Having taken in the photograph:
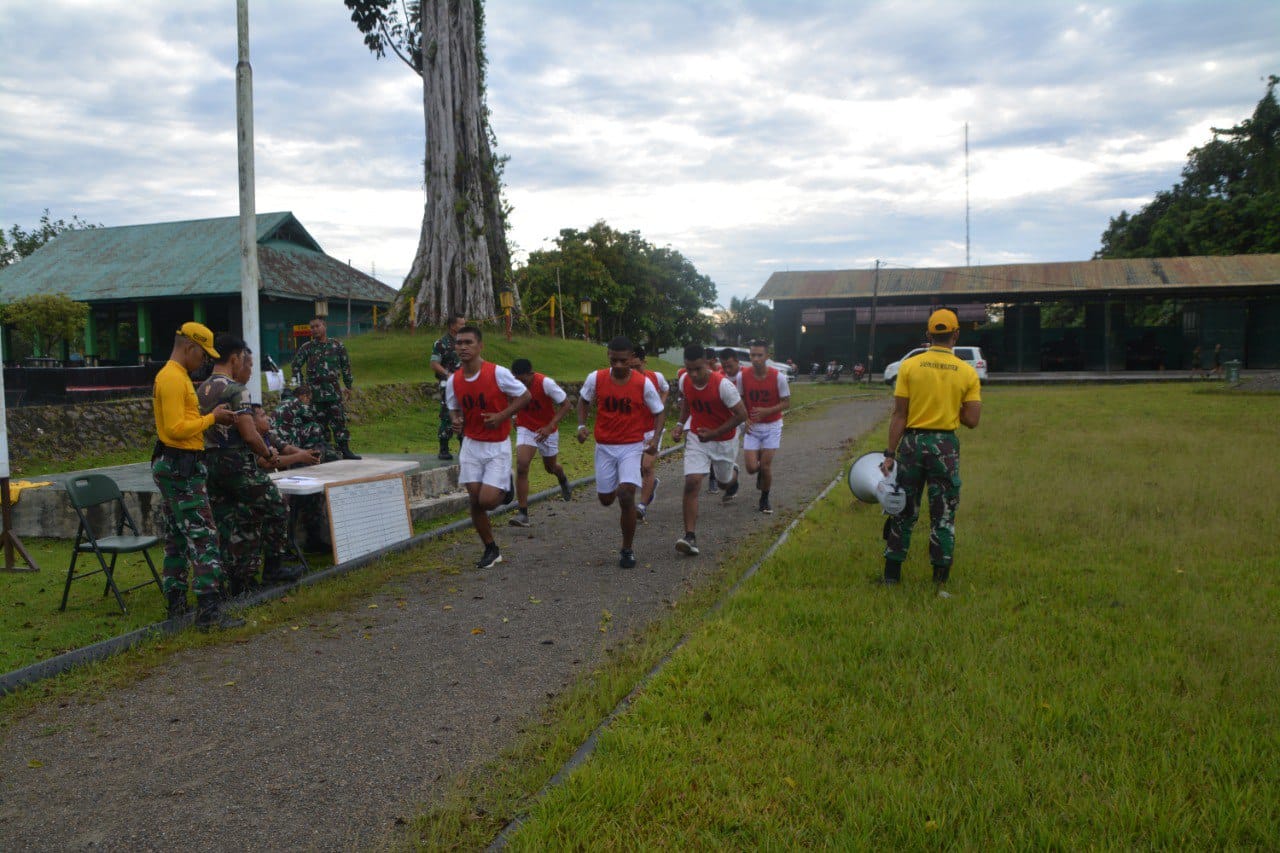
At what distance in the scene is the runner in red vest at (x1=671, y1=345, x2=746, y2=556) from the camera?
830cm

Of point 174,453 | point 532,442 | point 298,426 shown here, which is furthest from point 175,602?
point 532,442

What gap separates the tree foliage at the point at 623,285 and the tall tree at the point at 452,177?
1820 cm

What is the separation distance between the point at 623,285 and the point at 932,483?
49.9 m

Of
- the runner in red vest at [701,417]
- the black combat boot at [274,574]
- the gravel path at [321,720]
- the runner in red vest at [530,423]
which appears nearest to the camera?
the gravel path at [321,720]

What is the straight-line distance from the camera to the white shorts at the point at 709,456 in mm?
8570

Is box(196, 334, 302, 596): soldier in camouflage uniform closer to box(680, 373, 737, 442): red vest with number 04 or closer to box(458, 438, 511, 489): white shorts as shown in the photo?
box(458, 438, 511, 489): white shorts

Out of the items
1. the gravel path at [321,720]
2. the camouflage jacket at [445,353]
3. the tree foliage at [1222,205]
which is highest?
the tree foliage at [1222,205]

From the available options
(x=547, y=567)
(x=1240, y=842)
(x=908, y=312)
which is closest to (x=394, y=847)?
(x=1240, y=842)

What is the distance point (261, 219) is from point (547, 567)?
29353mm

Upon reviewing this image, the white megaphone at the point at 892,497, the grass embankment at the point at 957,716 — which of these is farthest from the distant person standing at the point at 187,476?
the white megaphone at the point at 892,497

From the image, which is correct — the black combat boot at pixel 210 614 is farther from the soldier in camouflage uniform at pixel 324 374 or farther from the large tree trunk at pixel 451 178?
the large tree trunk at pixel 451 178

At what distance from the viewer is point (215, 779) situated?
3842 mm

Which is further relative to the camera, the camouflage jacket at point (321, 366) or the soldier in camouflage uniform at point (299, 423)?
the camouflage jacket at point (321, 366)

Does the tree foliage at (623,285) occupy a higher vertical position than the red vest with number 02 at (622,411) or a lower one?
higher
